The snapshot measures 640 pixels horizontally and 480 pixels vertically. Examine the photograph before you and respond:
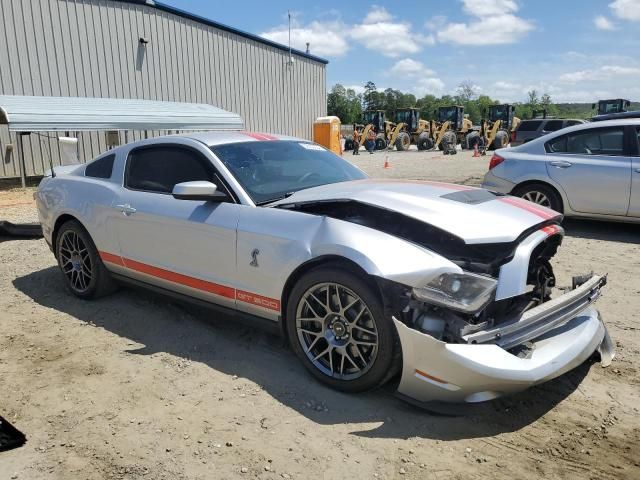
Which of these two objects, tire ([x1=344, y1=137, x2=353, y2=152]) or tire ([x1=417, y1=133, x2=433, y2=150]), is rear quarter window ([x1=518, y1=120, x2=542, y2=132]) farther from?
tire ([x1=344, y1=137, x2=353, y2=152])

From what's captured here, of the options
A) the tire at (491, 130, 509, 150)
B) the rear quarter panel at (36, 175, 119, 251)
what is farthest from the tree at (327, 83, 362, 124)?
the rear quarter panel at (36, 175, 119, 251)

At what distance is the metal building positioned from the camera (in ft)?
48.2

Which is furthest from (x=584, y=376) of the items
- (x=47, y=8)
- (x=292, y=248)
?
(x=47, y=8)

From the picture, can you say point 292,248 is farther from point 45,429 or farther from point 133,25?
point 133,25

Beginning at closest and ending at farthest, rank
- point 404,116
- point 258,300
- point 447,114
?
point 258,300 < point 447,114 < point 404,116

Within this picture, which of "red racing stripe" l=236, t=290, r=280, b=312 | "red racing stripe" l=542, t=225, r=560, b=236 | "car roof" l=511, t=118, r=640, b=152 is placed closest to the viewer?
"red racing stripe" l=542, t=225, r=560, b=236

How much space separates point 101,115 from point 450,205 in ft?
36.3

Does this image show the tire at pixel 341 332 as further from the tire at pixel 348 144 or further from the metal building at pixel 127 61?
the tire at pixel 348 144

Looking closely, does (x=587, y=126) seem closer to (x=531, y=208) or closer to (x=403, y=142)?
(x=531, y=208)

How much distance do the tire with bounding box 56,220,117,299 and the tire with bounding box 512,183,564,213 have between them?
18.3ft

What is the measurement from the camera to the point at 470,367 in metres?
2.53

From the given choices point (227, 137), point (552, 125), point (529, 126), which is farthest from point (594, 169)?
point (552, 125)

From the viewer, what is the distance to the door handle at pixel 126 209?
4180 mm

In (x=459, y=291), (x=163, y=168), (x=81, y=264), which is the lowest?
(x=81, y=264)
